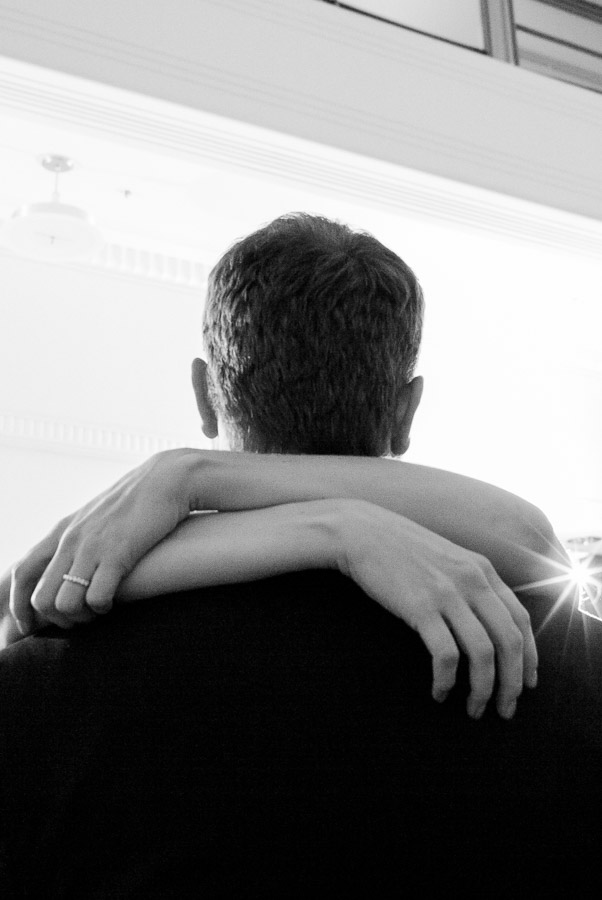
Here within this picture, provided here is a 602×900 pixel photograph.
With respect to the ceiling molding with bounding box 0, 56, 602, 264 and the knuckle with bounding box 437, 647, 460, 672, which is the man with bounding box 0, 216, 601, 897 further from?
the ceiling molding with bounding box 0, 56, 602, 264

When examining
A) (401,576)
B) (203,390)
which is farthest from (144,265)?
(401,576)

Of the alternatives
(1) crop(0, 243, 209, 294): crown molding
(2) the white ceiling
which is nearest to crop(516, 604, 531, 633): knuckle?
(2) the white ceiling

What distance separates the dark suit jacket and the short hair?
0.77ft

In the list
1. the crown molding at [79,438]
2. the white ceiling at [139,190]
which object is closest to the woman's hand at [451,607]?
the white ceiling at [139,190]

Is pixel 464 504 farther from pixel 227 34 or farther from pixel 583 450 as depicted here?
pixel 583 450

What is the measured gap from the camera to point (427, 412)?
7.66 meters

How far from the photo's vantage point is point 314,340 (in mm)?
1059

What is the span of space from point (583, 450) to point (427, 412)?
4.16 ft

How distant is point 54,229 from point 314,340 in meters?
4.65

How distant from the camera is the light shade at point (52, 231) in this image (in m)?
5.36

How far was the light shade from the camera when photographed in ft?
17.6

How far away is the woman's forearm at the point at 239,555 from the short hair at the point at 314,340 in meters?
0.16

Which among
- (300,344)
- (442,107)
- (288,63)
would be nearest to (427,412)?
(442,107)

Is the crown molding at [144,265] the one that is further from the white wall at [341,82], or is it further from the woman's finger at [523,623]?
the woman's finger at [523,623]
